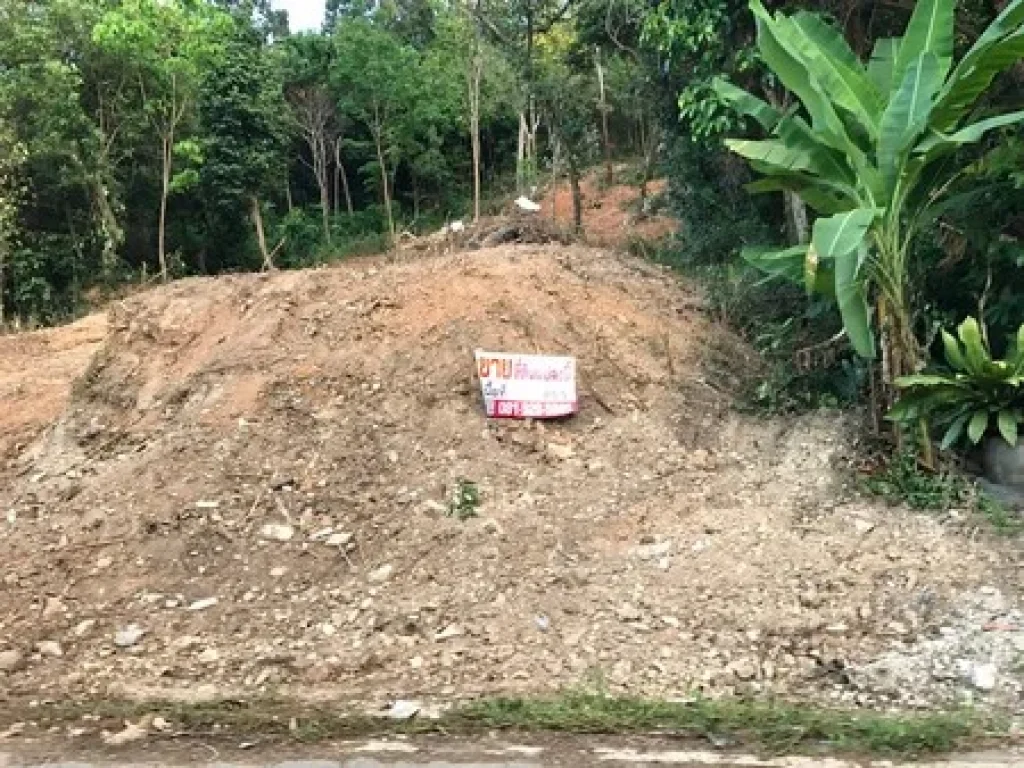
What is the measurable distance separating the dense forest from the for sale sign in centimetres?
156

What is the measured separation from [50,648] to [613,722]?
2467 millimetres

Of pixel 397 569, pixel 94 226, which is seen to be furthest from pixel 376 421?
pixel 94 226

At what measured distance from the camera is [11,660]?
420cm

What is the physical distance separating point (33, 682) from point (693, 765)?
8.70ft

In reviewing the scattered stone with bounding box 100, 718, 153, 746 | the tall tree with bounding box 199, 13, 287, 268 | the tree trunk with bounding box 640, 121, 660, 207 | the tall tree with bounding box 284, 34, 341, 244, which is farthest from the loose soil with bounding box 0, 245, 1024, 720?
the tall tree with bounding box 284, 34, 341, 244

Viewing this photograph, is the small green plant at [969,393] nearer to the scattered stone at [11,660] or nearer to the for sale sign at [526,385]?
the for sale sign at [526,385]

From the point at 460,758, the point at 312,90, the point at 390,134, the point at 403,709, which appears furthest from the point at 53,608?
the point at 390,134

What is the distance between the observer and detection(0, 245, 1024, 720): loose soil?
157 inches

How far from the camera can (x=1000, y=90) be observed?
648 centimetres

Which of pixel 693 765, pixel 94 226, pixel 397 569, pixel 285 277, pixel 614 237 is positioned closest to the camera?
pixel 693 765

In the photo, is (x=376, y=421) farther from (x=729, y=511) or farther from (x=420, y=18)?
(x=420, y=18)

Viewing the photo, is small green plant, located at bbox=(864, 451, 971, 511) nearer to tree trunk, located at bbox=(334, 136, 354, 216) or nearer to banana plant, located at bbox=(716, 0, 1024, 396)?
banana plant, located at bbox=(716, 0, 1024, 396)

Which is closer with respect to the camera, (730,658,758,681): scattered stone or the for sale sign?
(730,658,758,681): scattered stone

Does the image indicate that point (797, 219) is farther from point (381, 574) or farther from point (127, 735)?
point (127, 735)
